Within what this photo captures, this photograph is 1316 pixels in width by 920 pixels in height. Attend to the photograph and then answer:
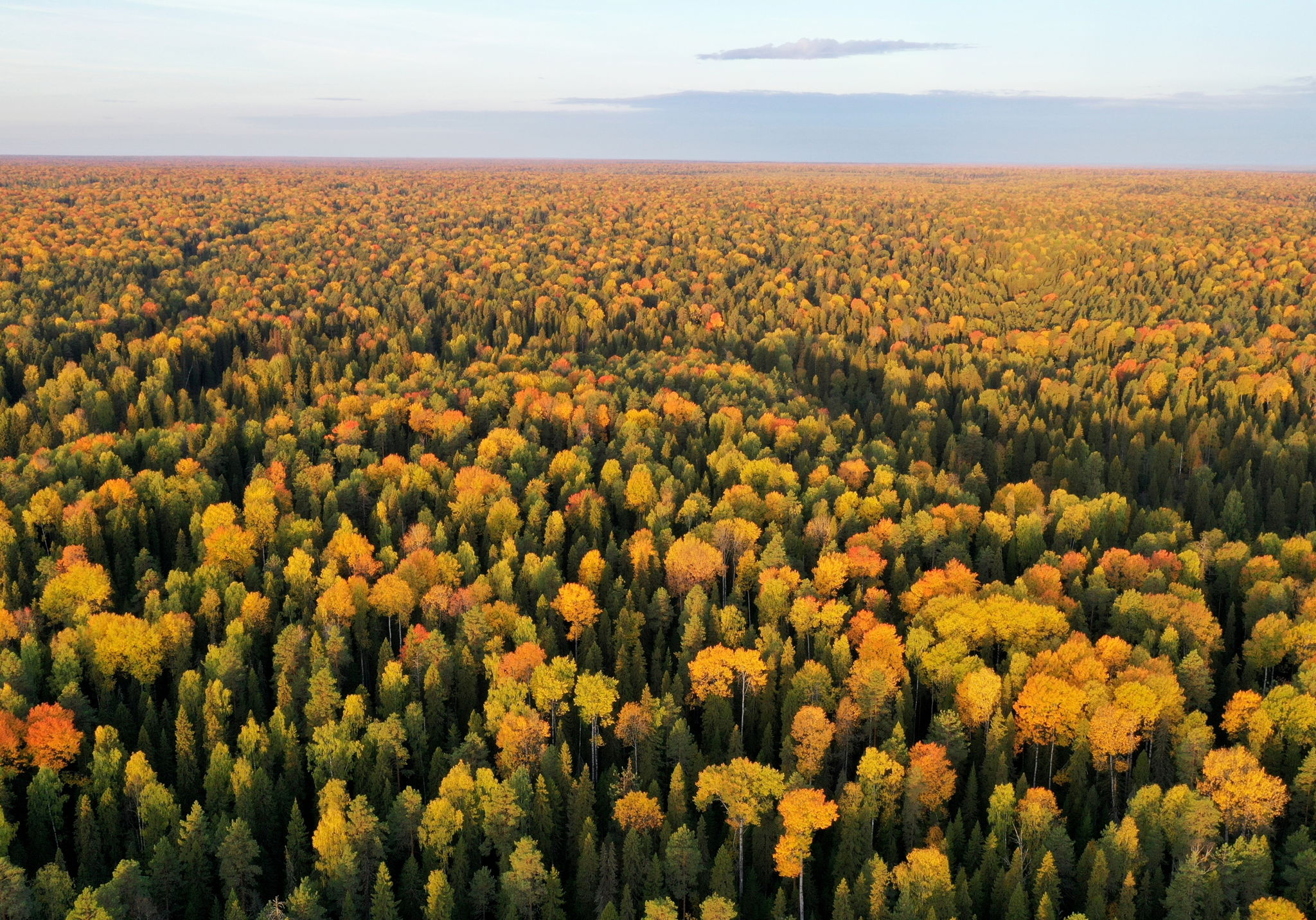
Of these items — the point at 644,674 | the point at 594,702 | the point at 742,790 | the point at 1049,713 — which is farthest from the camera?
the point at 644,674

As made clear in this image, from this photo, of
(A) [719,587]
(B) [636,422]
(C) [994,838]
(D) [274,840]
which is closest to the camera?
(C) [994,838]

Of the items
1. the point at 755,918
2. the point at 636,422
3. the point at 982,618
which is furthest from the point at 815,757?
the point at 636,422

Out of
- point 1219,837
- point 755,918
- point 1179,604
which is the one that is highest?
point 1179,604

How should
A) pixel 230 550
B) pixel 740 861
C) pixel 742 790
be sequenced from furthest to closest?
1. pixel 230 550
2. pixel 742 790
3. pixel 740 861

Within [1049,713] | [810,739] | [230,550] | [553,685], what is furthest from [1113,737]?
[230,550]

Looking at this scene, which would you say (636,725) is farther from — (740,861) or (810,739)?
(740,861)

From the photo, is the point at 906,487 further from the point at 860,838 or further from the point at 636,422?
the point at 860,838

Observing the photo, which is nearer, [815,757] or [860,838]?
[860,838]

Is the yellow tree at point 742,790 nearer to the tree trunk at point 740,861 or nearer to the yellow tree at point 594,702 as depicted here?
the tree trunk at point 740,861
